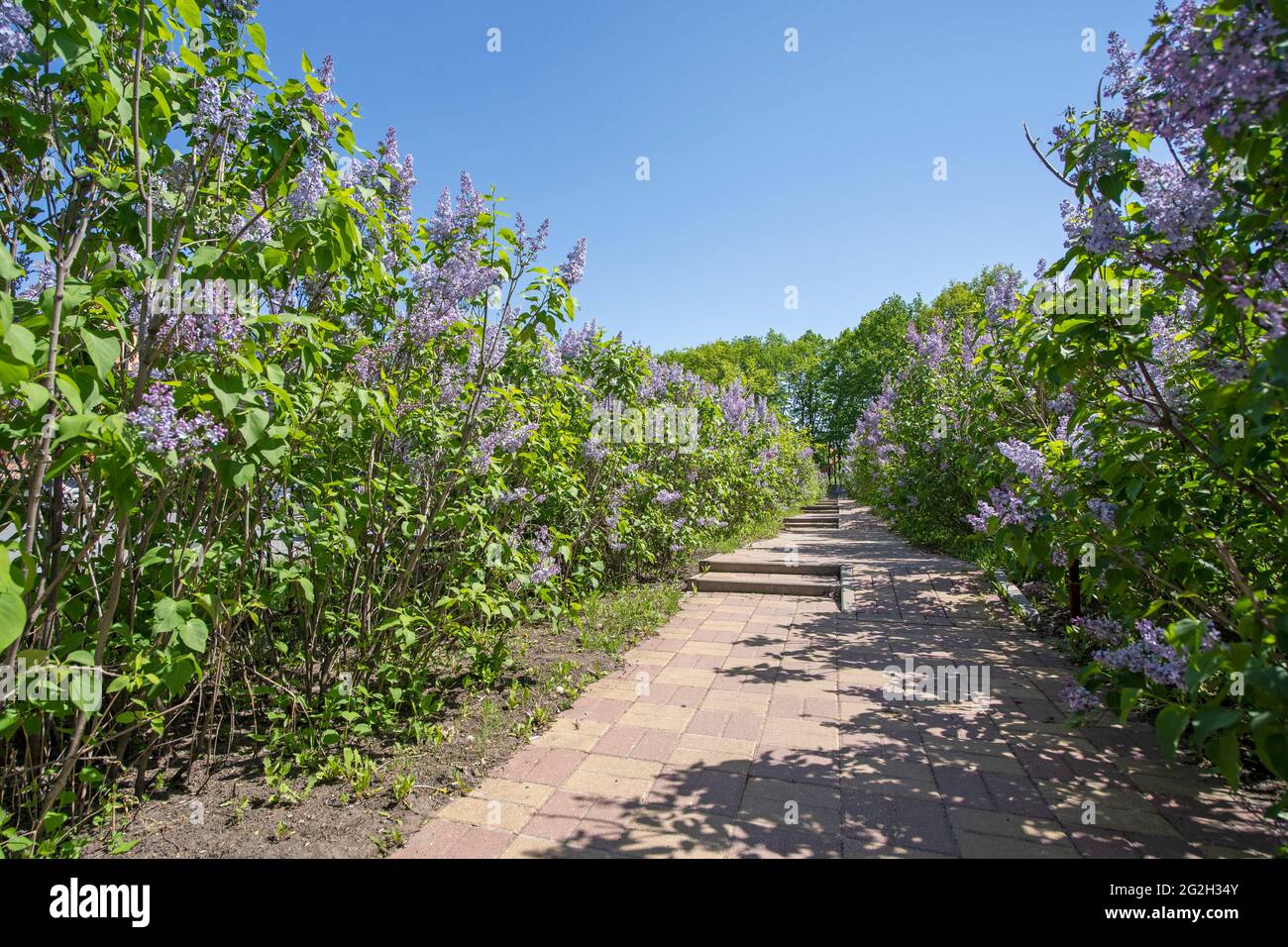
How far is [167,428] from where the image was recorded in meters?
1.71

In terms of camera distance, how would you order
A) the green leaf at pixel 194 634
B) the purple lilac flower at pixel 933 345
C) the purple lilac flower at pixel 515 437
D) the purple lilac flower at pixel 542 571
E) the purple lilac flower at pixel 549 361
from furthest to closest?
the purple lilac flower at pixel 933 345, the purple lilac flower at pixel 549 361, the purple lilac flower at pixel 542 571, the purple lilac flower at pixel 515 437, the green leaf at pixel 194 634

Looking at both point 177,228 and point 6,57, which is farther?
point 177,228

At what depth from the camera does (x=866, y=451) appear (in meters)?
16.5

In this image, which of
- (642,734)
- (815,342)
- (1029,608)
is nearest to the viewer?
(642,734)

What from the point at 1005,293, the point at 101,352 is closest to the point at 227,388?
the point at 101,352

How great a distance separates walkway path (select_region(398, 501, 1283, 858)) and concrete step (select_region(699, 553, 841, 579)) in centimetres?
261

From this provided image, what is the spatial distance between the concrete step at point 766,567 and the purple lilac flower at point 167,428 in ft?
20.0

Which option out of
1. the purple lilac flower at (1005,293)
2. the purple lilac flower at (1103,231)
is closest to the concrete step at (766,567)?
the purple lilac flower at (1005,293)

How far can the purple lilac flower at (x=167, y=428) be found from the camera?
1.70m

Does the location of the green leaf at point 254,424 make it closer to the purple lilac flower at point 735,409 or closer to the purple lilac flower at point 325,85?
the purple lilac flower at point 325,85

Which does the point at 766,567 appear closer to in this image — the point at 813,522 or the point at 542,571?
the point at 542,571

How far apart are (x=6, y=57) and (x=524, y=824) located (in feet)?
9.72
